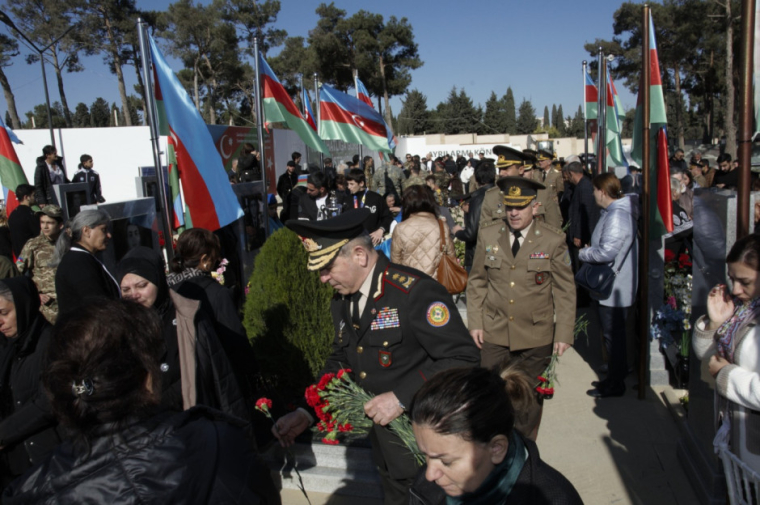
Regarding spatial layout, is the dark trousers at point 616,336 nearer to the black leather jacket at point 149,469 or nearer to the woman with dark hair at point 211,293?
the woman with dark hair at point 211,293

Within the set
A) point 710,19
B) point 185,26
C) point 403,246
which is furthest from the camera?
point 185,26

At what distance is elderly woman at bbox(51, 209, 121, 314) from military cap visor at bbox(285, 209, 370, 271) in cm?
165

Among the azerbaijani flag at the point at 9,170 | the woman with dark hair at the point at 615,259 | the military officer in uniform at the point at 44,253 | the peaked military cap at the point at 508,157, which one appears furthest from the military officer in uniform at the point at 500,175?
the azerbaijani flag at the point at 9,170

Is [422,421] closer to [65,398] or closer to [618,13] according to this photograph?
[65,398]

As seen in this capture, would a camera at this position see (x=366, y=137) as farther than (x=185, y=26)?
No

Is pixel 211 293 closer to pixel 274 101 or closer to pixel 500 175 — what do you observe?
pixel 500 175

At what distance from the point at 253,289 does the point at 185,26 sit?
45791mm

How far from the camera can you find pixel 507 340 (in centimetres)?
382

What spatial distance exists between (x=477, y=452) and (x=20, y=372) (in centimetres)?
227

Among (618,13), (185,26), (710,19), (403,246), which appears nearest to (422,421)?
(403,246)

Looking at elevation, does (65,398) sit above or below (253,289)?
above

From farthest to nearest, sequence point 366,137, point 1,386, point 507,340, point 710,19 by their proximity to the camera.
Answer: point 710,19 < point 366,137 < point 507,340 < point 1,386

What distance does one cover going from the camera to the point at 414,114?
73000 millimetres

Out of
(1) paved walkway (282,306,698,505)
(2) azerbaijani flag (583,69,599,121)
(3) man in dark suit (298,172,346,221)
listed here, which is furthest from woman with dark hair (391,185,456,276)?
(2) azerbaijani flag (583,69,599,121)
